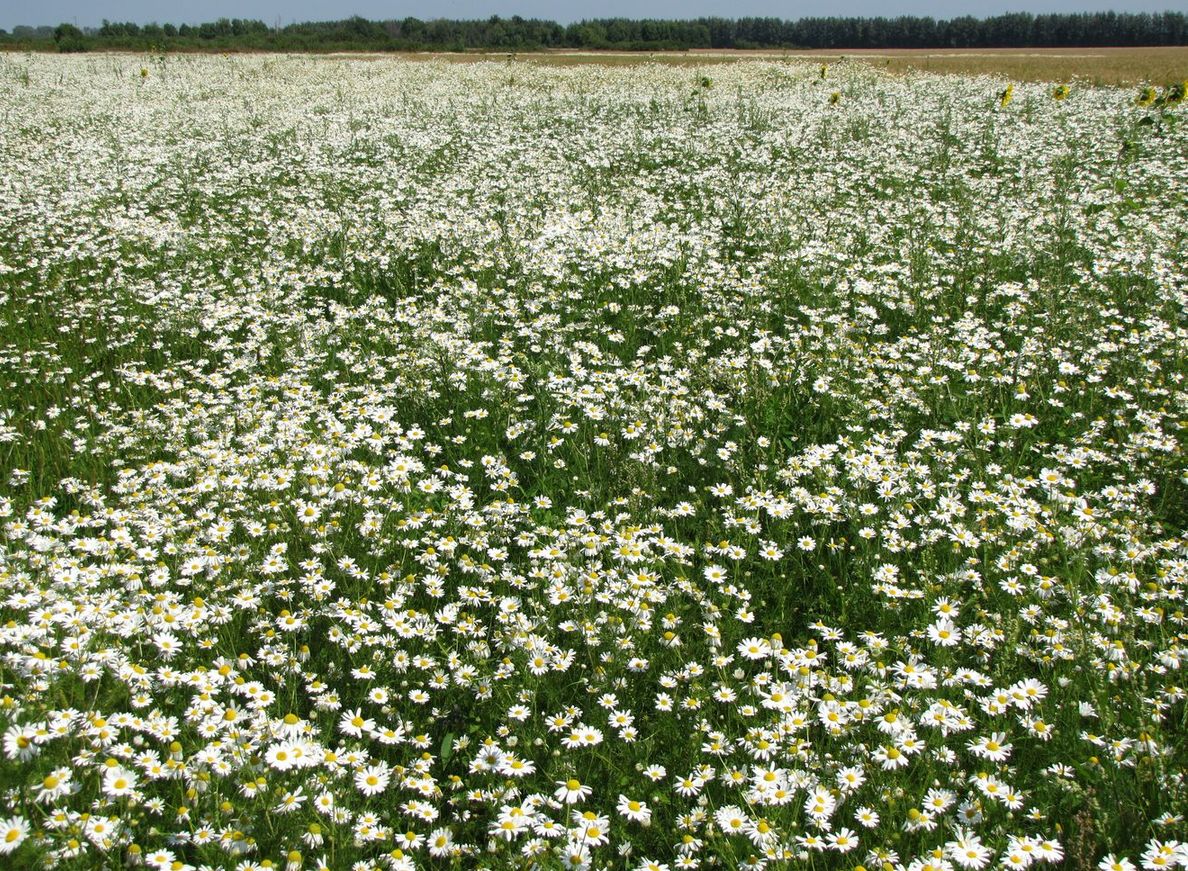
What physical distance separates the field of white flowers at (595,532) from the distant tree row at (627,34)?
138ft

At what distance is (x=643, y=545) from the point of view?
3805 mm

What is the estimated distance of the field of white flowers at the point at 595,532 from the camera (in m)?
2.57

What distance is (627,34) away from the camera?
66.6 meters

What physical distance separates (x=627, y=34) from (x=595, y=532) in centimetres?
7176

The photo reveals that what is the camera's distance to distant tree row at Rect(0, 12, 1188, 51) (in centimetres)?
4869

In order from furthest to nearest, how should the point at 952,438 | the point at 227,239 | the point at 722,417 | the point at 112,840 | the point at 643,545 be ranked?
the point at 227,239
the point at 722,417
the point at 952,438
the point at 643,545
the point at 112,840

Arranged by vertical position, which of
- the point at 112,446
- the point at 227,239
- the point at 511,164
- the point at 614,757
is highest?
the point at 511,164

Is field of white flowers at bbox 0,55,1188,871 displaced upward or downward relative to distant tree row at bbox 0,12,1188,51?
downward

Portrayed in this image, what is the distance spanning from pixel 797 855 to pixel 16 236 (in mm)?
10273

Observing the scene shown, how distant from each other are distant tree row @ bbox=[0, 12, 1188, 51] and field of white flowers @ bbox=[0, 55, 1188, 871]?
42159 mm

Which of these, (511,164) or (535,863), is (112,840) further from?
(511,164)

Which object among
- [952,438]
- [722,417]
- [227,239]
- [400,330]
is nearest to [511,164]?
[227,239]

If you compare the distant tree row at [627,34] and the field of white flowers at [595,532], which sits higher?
the distant tree row at [627,34]

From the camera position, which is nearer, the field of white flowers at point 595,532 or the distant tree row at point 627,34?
the field of white flowers at point 595,532
